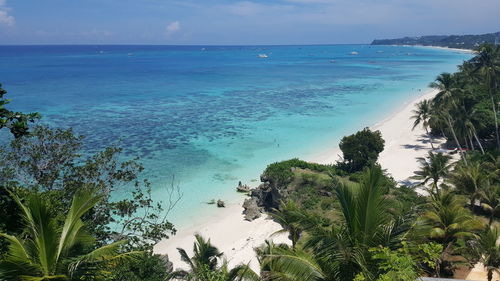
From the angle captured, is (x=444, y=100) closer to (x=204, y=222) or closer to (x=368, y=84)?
(x=204, y=222)

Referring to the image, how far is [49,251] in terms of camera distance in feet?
17.7

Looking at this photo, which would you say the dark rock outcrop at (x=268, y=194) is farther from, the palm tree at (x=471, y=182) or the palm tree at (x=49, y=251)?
the palm tree at (x=49, y=251)

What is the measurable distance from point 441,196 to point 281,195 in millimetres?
11433

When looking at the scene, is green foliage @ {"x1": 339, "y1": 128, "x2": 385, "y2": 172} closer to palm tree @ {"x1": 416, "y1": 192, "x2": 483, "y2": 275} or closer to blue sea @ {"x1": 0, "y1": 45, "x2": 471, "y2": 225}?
blue sea @ {"x1": 0, "y1": 45, "x2": 471, "y2": 225}

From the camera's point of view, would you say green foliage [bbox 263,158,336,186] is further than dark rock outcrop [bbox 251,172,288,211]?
Yes

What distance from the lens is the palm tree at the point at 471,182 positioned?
19.4 meters

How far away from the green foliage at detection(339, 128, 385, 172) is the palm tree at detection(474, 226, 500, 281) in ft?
56.6

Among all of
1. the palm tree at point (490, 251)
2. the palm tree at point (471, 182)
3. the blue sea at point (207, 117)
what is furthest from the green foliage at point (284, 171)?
the palm tree at point (490, 251)

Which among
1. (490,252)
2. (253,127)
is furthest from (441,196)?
(253,127)

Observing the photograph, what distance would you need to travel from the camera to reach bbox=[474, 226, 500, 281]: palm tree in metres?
11.6

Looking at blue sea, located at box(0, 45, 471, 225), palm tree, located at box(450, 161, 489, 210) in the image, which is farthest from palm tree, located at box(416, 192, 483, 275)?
blue sea, located at box(0, 45, 471, 225)

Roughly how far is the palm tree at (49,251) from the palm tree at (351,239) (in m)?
3.11

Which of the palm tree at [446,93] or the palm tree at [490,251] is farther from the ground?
the palm tree at [446,93]

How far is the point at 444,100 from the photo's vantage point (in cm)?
3356
